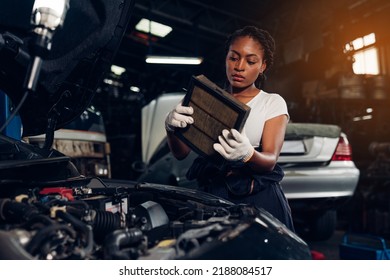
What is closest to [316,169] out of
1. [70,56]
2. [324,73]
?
[70,56]

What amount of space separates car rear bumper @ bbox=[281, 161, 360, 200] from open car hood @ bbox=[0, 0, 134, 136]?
1.76m

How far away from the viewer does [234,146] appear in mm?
1405

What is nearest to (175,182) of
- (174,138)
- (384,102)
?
(174,138)

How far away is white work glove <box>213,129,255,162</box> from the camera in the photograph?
1398 millimetres

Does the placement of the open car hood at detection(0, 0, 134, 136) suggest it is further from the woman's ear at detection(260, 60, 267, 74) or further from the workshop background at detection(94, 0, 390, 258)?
the workshop background at detection(94, 0, 390, 258)

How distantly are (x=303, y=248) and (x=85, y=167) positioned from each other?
311cm

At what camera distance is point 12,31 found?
5.81 ft

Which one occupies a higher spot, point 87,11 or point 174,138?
point 87,11

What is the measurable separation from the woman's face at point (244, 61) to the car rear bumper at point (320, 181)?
1.58m

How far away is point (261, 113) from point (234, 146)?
0.89 ft

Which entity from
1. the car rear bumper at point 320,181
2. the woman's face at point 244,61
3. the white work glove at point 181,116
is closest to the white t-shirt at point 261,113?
the woman's face at point 244,61

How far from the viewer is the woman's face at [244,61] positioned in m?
1.61
